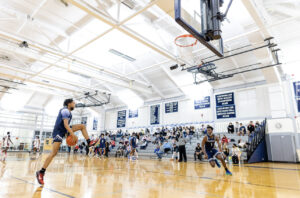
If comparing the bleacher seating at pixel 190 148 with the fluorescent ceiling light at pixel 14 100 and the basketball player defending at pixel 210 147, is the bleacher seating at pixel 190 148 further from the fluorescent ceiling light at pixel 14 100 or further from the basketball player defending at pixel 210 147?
the fluorescent ceiling light at pixel 14 100

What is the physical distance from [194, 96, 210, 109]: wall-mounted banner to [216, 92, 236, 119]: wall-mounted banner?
0.85 metres

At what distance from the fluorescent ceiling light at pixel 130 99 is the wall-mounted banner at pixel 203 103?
20.9ft

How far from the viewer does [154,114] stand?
64.6ft

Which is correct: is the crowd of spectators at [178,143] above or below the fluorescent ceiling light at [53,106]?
below

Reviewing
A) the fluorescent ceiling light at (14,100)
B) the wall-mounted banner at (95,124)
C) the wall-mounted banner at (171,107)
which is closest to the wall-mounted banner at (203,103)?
the wall-mounted banner at (171,107)

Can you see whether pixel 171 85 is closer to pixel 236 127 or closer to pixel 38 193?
pixel 236 127

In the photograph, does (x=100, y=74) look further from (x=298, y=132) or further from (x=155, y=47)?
(x=298, y=132)

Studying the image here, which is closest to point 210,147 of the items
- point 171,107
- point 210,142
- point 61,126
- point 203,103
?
point 210,142

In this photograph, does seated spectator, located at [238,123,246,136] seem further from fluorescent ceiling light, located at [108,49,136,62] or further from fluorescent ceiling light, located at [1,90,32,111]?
fluorescent ceiling light, located at [1,90,32,111]

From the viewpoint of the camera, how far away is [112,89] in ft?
66.9

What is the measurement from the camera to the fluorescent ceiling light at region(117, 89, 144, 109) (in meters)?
20.8

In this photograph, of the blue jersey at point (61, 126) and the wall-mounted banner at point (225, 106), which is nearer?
the blue jersey at point (61, 126)

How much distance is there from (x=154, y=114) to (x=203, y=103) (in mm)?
5357

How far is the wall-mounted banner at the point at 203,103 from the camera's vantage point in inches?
639
